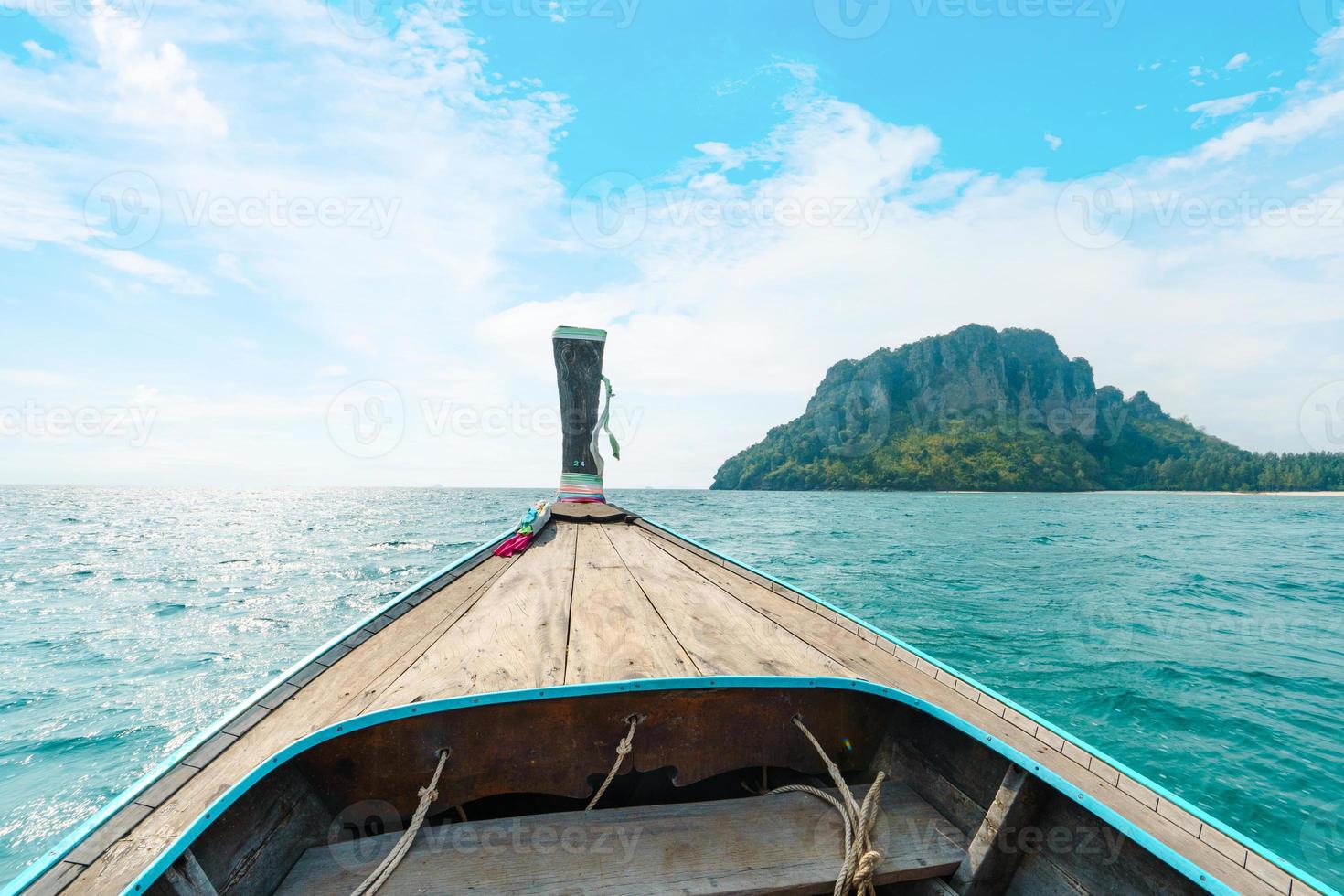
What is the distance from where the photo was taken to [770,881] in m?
1.88

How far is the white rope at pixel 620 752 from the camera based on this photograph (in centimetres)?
211

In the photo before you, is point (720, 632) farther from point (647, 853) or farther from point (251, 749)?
point (251, 749)

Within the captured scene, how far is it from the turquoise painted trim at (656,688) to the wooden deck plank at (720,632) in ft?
0.30

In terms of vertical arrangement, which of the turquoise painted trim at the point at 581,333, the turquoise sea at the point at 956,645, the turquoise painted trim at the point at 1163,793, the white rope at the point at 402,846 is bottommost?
the turquoise sea at the point at 956,645

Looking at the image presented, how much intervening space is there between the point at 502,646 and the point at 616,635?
522 mm

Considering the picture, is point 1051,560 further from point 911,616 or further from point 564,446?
point 564,446

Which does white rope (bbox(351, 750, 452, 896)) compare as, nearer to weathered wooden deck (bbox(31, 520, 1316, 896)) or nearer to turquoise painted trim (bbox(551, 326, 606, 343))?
weathered wooden deck (bbox(31, 520, 1316, 896))

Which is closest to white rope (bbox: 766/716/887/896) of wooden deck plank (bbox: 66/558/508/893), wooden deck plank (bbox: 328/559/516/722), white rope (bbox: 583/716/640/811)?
white rope (bbox: 583/716/640/811)

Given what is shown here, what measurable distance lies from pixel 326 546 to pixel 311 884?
1980 centimetres

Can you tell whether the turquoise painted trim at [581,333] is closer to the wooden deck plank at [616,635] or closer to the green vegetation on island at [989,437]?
the wooden deck plank at [616,635]

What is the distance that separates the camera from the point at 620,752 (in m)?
2.20

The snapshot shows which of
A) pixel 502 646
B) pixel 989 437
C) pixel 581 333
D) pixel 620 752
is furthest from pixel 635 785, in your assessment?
pixel 989 437

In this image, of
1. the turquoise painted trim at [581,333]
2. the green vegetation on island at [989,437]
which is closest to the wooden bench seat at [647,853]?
the turquoise painted trim at [581,333]

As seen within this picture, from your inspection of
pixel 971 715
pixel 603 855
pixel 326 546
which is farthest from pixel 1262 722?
pixel 326 546
